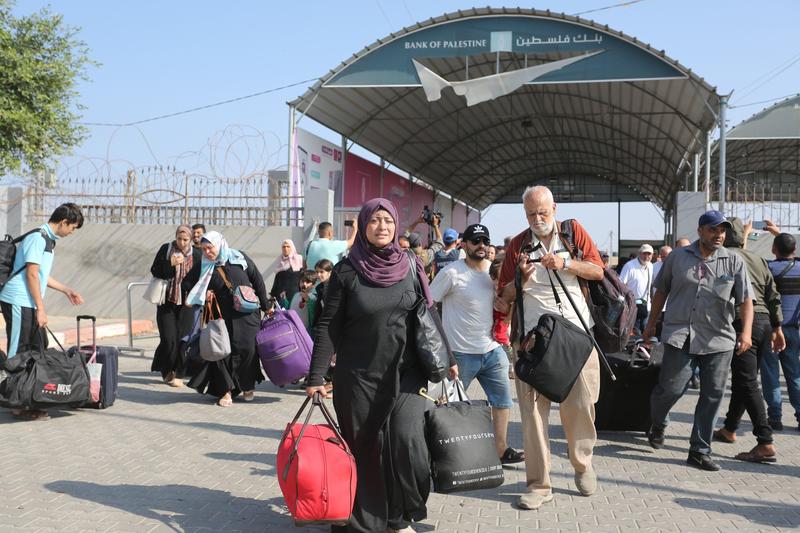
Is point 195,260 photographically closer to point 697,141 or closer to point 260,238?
point 260,238

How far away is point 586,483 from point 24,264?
16.3 feet

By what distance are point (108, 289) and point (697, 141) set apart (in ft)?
56.9

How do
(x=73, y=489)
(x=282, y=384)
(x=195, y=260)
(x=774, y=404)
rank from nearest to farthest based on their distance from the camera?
(x=73, y=489)
(x=774, y=404)
(x=282, y=384)
(x=195, y=260)

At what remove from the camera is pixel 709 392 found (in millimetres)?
5770

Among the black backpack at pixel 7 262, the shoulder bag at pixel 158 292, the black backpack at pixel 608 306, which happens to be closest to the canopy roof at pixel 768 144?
the shoulder bag at pixel 158 292

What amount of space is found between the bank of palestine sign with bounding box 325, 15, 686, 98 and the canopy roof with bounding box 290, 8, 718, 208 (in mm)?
25

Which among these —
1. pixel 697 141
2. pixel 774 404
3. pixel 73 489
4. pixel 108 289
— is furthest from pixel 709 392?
pixel 697 141

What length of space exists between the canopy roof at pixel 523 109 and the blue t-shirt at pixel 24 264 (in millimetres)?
13572

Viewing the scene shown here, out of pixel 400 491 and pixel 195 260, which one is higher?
pixel 195 260

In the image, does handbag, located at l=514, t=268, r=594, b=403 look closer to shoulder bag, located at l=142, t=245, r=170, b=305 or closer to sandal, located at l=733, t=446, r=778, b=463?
sandal, located at l=733, t=446, r=778, b=463

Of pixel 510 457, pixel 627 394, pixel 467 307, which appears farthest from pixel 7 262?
pixel 627 394

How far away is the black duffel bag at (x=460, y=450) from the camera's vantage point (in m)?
4.05

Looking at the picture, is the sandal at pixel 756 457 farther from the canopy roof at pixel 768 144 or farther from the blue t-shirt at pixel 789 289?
the canopy roof at pixel 768 144

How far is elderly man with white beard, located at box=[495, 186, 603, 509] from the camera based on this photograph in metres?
4.76
